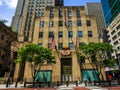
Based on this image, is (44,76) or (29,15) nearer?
(44,76)

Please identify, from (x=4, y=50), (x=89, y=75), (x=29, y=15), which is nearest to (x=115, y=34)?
(x=89, y=75)

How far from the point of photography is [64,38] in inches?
1724

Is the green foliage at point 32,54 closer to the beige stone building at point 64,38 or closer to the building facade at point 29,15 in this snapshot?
the beige stone building at point 64,38

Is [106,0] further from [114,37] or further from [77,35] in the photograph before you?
[77,35]

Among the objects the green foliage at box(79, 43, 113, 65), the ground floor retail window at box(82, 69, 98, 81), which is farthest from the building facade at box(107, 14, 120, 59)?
the green foliage at box(79, 43, 113, 65)

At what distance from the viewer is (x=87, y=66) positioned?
38875mm

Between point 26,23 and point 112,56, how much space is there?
63.0 metres

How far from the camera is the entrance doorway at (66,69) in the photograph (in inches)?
1502

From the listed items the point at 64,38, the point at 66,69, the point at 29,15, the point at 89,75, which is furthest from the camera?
the point at 29,15

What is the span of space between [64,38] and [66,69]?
33.2 feet

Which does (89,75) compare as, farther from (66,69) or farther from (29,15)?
(29,15)

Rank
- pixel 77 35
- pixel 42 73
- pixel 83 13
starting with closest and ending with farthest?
pixel 42 73
pixel 77 35
pixel 83 13

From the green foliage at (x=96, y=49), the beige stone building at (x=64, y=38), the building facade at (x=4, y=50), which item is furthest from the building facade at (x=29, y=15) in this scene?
the green foliage at (x=96, y=49)

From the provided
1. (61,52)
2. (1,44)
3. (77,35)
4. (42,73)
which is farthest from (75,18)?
(1,44)
